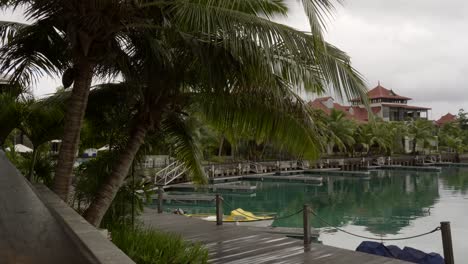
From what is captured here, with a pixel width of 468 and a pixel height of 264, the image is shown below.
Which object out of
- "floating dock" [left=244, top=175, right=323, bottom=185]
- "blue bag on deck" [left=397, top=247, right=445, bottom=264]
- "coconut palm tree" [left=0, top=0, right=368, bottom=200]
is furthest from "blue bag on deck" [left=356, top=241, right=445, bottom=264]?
"floating dock" [left=244, top=175, right=323, bottom=185]

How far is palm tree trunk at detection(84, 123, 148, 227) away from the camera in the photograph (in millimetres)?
5598

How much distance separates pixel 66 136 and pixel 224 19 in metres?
2.34

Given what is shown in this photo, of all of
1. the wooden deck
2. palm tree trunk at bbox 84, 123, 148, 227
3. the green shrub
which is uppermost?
palm tree trunk at bbox 84, 123, 148, 227

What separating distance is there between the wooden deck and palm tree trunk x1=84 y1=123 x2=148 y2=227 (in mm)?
1690

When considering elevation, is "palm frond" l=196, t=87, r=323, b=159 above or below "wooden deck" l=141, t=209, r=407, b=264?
above

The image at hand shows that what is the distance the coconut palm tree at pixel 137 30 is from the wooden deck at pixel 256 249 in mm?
2646

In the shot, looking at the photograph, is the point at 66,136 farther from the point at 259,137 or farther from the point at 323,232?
the point at 323,232

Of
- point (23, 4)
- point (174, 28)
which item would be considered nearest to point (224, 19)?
→ point (174, 28)

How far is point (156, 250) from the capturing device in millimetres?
4746

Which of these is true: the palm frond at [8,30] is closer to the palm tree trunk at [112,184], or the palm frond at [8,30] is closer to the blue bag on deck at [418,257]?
the palm tree trunk at [112,184]

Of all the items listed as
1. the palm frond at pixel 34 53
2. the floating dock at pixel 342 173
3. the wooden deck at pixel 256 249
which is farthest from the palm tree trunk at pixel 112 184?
the floating dock at pixel 342 173

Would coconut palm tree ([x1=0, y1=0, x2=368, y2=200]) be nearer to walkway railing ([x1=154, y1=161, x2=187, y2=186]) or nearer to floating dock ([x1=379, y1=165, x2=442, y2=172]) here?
walkway railing ([x1=154, y1=161, x2=187, y2=186])

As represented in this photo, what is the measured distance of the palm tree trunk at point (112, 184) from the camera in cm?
560

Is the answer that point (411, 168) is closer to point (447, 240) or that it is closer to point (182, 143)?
point (182, 143)
